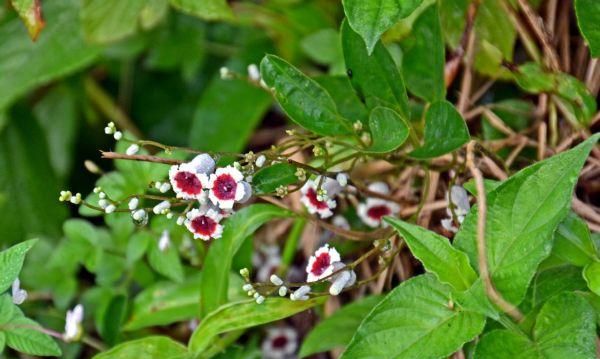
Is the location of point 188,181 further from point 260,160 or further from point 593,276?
point 593,276

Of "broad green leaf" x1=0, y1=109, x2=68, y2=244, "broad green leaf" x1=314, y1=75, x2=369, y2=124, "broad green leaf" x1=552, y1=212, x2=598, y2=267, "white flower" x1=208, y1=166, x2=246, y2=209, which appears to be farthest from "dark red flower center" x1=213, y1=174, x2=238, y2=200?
"broad green leaf" x1=0, y1=109, x2=68, y2=244

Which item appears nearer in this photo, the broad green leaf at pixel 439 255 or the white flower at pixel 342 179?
the broad green leaf at pixel 439 255

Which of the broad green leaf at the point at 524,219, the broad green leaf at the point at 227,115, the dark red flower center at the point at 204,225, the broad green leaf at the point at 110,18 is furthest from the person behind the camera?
the broad green leaf at the point at 227,115

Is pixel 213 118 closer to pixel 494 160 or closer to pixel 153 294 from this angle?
pixel 153 294

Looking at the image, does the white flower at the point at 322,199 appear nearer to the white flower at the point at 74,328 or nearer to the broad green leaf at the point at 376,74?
the broad green leaf at the point at 376,74

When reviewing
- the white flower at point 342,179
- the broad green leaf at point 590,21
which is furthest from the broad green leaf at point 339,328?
the broad green leaf at point 590,21

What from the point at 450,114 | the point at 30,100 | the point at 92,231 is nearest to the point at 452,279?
the point at 450,114
